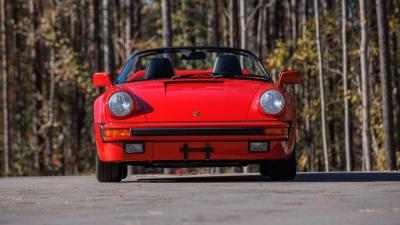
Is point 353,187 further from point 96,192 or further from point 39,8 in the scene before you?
point 39,8

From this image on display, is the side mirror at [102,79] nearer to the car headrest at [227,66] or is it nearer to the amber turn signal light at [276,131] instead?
the car headrest at [227,66]

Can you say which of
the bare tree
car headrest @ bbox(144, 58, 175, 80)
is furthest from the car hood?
the bare tree

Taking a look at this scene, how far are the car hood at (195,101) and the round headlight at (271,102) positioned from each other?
0.12 meters

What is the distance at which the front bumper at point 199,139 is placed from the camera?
9773 mm

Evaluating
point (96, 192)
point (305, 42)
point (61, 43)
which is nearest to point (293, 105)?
point (96, 192)

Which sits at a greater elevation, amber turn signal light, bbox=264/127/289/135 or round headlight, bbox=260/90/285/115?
round headlight, bbox=260/90/285/115

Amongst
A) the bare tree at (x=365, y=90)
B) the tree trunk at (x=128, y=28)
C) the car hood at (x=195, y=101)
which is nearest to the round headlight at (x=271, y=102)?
the car hood at (x=195, y=101)

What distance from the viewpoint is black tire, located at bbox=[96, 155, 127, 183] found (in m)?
10.6

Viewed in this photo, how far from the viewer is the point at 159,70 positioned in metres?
10.9

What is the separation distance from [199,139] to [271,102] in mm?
761

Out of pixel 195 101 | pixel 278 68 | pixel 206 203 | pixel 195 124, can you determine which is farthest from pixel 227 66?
pixel 278 68

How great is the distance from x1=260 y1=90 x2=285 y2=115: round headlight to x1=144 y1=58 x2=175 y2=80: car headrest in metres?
1.33

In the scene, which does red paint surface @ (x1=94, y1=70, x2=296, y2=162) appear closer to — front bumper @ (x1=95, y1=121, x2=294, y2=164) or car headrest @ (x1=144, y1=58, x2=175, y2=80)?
front bumper @ (x1=95, y1=121, x2=294, y2=164)

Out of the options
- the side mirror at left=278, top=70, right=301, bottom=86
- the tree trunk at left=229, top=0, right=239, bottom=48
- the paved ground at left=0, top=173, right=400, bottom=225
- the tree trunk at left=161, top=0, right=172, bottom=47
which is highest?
the tree trunk at left=229, top=0, right=239, bottom=48
